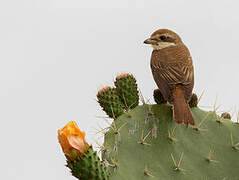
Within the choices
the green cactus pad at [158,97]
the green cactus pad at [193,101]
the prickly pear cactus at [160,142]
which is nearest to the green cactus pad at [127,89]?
the prickly pear cactus at [160,142]

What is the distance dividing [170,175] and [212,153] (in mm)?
396

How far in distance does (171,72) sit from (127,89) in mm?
408

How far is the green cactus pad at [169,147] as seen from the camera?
2797 millimetres

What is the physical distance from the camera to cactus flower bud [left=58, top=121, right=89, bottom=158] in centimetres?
224

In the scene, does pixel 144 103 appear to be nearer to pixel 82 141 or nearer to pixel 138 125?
pixel 138 125

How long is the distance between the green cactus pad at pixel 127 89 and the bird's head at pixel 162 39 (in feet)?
2.33

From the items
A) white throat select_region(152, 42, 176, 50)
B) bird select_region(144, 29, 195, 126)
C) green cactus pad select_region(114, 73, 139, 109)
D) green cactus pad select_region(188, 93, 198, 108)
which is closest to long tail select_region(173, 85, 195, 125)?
bird select_region(144, 29, 195, 126)

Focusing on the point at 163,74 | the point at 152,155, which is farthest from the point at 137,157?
the point at 163,74

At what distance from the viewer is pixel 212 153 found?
3.09 m

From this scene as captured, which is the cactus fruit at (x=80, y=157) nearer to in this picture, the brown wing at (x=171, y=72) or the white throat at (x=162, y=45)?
the brown wing at (x=171, y=72)

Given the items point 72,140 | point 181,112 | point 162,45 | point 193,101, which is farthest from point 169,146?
point 162,45

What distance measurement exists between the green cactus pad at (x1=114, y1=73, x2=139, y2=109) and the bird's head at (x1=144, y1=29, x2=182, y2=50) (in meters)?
0.71

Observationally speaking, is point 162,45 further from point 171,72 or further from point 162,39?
point 171,72

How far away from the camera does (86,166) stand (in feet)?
7.80
